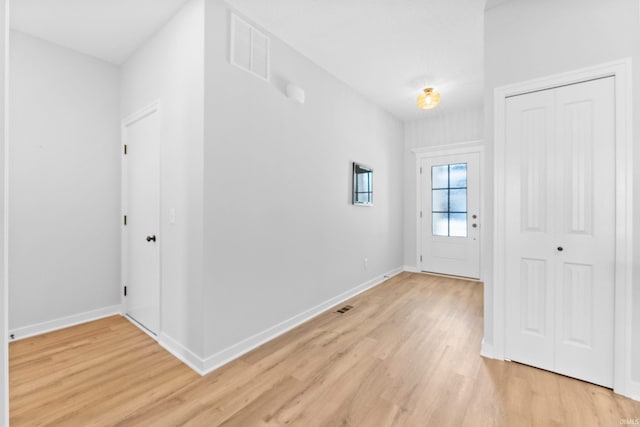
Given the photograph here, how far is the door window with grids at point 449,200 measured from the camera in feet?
16.1

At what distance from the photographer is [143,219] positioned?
2879mm

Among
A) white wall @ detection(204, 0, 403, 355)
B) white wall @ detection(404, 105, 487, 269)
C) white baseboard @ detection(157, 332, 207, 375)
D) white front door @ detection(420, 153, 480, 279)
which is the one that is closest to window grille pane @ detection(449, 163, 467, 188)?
white front door @ detection(420, 153, 480, 279)

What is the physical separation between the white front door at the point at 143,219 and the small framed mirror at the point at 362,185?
2.39 metres

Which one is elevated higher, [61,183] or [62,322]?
[61,183]

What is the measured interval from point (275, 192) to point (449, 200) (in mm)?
3633

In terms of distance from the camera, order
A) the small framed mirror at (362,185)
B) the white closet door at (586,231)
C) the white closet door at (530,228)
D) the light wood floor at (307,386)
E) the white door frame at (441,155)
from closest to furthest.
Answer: the light wood floor at (307,386) → the white closet door at (586,231) → the white closet door at (530,228) → the small framed mirror at (362,185) → the white door frame at (441,155)

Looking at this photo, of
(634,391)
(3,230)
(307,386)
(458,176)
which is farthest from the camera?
(458,176)

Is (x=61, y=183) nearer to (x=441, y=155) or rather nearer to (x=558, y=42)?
(x=558, y=42)

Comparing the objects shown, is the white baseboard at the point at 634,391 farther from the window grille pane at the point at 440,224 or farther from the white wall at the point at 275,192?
the window grille pane at the point at 440,224

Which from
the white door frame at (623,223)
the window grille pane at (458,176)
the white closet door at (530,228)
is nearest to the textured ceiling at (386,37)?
the white closet door at (530,228)

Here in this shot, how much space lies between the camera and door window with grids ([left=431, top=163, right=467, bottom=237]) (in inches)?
193

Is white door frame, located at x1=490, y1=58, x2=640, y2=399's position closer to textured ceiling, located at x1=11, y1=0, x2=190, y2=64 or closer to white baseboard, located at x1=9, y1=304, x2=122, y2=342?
textured ceiling, located at x1=11, y1=0, x2=190, y2=64

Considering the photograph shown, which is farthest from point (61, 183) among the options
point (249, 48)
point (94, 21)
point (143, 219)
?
point (249, 48)

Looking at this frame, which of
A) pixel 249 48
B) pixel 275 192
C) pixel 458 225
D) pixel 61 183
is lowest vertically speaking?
pixel 458 225
